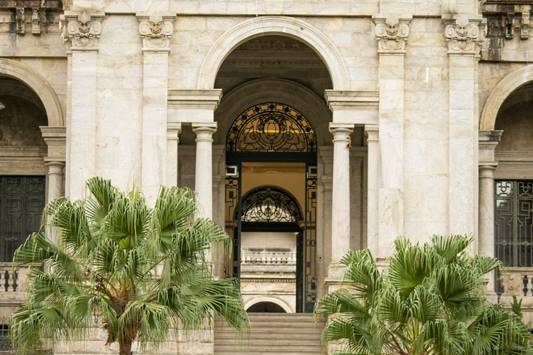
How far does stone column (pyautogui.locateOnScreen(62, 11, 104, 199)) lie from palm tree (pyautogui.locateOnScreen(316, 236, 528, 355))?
908 centimetres

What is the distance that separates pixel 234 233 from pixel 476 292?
15.4m

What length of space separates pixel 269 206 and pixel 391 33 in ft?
32.9

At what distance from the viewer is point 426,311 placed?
32.0 metres

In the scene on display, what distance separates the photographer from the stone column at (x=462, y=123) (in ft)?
133

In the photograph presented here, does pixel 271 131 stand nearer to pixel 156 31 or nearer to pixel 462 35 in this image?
pixel 156 31

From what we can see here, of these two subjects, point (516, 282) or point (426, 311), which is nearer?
point (426, 311)

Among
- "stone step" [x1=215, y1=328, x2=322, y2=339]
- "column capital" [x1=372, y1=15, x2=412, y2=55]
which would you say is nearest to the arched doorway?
"stone step" [x1=215, y1=328, x2=322, y2=339]

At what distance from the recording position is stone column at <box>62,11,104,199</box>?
133ft

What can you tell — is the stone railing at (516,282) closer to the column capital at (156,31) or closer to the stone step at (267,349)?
the stone step at (267,349)

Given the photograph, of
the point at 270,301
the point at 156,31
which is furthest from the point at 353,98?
the point at 270,301

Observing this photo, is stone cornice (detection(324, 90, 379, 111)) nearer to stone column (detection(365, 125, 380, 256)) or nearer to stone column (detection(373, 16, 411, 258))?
stone column (detection(373, 16, 411, 258))

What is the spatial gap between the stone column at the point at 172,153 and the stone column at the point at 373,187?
4.07 m

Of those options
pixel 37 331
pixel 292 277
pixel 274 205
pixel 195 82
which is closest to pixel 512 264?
pixel 274 205

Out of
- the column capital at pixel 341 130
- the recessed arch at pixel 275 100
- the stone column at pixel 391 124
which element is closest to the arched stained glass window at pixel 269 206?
the recessed arch at pixel 275 100
